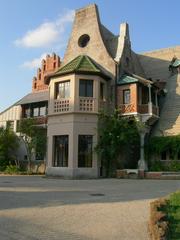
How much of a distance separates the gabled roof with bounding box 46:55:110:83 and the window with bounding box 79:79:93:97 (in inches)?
31.1

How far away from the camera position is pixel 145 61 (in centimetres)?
Answer: 3881

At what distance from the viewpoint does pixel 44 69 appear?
4428 cm

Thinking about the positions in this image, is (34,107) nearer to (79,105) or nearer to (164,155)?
(79,105)

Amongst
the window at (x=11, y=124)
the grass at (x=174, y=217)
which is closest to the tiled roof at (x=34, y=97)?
the window at (x=11, y=124)

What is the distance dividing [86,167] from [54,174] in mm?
2643

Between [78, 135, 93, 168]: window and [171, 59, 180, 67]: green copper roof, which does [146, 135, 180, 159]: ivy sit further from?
[171, 59, 180, 67]: green copper roof

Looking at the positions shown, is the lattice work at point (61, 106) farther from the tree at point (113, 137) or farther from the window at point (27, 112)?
the window at point (27, 112)

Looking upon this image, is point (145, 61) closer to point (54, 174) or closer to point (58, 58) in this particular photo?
point (58, 58)

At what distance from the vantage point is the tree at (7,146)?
35812 mm

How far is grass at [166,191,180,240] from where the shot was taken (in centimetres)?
720

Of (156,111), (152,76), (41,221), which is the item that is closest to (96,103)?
(156,111)

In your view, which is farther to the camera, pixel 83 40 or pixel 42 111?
pixel 42 111

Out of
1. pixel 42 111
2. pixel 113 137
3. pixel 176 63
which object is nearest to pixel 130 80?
pixel 113 137

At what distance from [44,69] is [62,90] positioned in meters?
16.7
